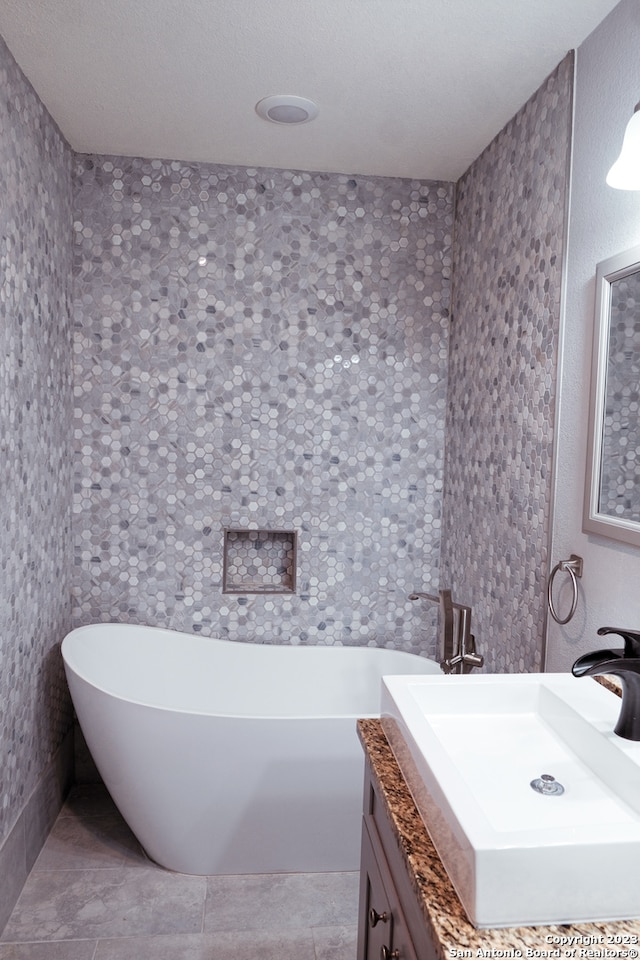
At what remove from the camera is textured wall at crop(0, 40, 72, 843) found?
2260 mm

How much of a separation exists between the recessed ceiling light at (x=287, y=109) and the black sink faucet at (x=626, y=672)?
6.71 ft

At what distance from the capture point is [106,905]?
91.0 inches

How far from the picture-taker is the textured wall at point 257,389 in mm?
3010

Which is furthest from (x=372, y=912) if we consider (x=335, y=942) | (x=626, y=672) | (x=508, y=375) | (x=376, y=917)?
(x=508, y=375)

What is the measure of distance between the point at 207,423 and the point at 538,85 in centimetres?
Answer: 179

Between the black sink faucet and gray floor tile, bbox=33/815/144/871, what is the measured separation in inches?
77.3

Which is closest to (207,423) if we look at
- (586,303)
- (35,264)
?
(35,264)

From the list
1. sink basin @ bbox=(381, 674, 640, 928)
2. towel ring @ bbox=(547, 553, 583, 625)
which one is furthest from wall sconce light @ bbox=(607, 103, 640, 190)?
sink basin @ bbox=(381, 674, 640, 928)

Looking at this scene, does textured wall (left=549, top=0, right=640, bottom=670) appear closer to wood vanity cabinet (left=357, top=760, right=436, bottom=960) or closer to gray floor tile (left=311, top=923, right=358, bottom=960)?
wood vanity cabinet (left=357, top=760, right=436, bottom=960)

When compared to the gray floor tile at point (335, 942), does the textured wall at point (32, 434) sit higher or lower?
higher

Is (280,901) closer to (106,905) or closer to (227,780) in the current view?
(227,780)

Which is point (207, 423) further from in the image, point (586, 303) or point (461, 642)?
point (586, 303)

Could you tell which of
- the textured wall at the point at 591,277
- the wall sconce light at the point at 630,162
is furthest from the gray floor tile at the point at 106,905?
the wall sconce light at the point at 630,162

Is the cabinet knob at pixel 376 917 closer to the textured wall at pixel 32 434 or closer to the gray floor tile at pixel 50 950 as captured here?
the gray floor tile at pixel 50 950
